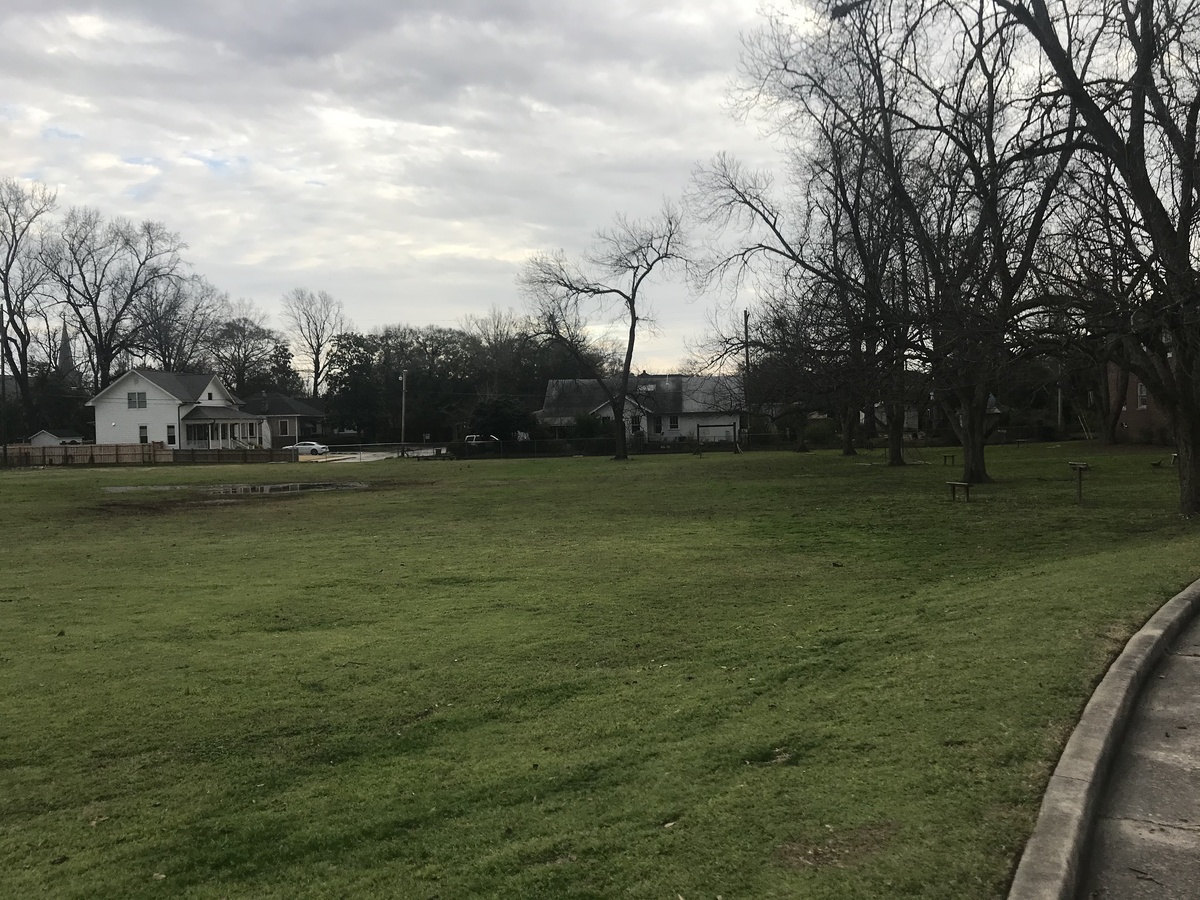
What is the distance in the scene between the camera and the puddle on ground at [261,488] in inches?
1329

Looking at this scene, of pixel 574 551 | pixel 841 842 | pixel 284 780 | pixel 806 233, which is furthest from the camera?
pixel 806 233

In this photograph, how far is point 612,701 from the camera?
268 inches

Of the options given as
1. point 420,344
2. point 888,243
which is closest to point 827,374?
point 888,243

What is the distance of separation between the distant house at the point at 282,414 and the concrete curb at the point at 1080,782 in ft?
279

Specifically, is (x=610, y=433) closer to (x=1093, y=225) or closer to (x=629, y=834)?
(x=1093, y=225)

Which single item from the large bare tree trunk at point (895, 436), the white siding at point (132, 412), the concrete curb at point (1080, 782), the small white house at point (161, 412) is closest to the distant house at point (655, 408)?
the small white house at point (161, 412)

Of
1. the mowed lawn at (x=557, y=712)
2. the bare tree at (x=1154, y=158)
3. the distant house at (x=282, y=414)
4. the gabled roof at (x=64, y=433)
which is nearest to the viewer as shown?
the mowed lawn at (x=557, y=712)

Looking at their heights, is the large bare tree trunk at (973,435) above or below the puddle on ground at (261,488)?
above

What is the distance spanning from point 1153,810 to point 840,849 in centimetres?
163

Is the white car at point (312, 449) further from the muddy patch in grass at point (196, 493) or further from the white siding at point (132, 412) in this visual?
the muddy patch in grass at point (196, 493)

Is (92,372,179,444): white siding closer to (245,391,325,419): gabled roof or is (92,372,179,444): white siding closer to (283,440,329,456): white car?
(283,440,329,456): white car

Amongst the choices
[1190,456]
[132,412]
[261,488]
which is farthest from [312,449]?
[1190,456]

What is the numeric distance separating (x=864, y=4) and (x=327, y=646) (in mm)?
13779

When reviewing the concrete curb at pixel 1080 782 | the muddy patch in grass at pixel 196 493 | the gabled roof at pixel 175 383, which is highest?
the gabled roof at pixel 175 383
